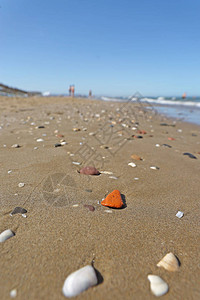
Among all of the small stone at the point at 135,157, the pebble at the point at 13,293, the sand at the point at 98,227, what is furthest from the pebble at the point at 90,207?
the small stone at the point at 135,157

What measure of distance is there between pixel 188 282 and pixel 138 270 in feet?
0.79

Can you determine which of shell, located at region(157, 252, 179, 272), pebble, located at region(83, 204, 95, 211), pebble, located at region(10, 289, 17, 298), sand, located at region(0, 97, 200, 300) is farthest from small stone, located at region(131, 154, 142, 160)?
pebble, located at region(10, 289, 17, 298)

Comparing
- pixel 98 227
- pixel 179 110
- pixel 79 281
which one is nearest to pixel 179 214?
pixel 98 227

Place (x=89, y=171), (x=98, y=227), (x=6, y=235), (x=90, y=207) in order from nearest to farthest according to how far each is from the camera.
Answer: (x=6, y=235), (x=98, y=227), (x=90, y=207), (x=89, y=171)

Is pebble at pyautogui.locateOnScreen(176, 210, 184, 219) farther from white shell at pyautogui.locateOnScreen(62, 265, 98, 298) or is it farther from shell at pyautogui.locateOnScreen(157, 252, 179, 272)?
white shell at pyautogui.locateOnScreen(62, 265, 98, 298)

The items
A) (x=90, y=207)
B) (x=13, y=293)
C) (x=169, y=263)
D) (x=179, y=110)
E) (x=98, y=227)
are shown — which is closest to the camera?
(x=13, y=293)

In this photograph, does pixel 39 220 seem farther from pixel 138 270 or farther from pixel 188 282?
pixel 188 282

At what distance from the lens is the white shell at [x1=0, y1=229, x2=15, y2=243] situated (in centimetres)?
102

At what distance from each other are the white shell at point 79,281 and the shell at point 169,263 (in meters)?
0.37

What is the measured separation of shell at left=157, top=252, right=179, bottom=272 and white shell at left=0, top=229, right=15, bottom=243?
0.88 metres

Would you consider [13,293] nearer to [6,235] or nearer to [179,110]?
[6,235]

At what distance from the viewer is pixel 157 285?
812 millimetres

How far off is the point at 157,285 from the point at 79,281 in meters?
0.37

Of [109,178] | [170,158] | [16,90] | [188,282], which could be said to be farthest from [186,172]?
[16,90]
